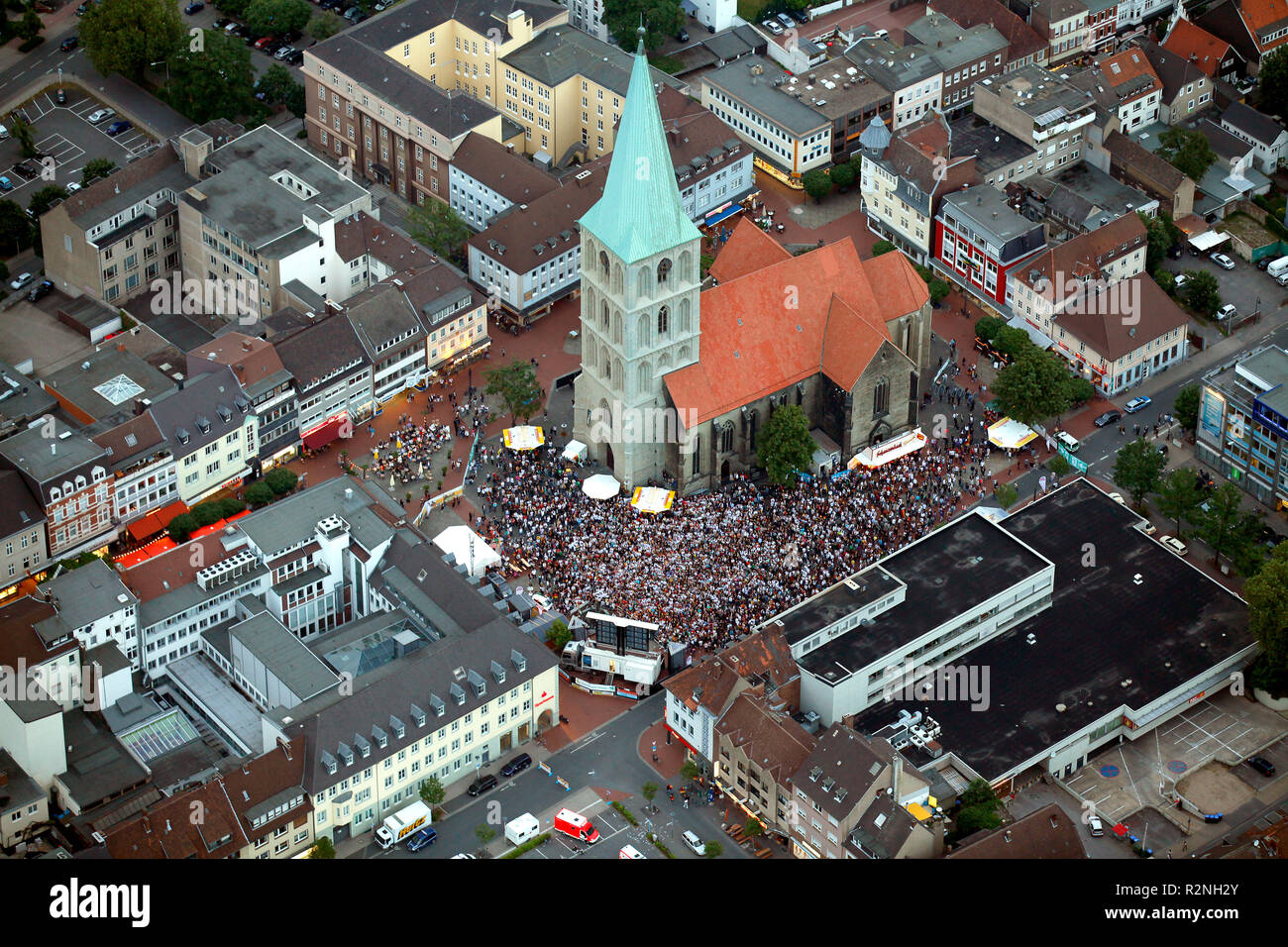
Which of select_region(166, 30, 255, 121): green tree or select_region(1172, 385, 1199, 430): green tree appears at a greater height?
select_region(166, 30, 255, 121): green tree

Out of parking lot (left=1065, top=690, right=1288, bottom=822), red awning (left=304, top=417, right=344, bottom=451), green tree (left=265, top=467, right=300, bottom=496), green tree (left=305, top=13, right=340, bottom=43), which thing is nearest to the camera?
parking lot (left=1065, top=690, right=1288, bottom=822)

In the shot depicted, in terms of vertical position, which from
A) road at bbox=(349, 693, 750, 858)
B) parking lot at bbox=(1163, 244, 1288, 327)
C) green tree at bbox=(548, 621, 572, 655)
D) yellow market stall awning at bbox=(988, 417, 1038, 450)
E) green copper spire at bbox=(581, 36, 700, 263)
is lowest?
road at bbox=(349, 693, 750, 858)

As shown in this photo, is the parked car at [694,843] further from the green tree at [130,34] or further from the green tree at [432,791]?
the green tree at [130,34]

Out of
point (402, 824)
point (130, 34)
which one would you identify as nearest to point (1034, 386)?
point (402, 824)

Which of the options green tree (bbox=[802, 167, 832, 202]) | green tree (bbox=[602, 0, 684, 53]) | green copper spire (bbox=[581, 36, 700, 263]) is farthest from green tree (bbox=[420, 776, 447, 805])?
green tree (bbox=[602, 0, 684, 53])

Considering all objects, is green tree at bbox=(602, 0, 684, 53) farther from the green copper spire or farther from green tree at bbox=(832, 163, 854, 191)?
the green copper spire

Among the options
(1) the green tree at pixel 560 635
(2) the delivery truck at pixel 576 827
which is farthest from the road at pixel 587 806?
(1) the green tree at pixel 560 635
